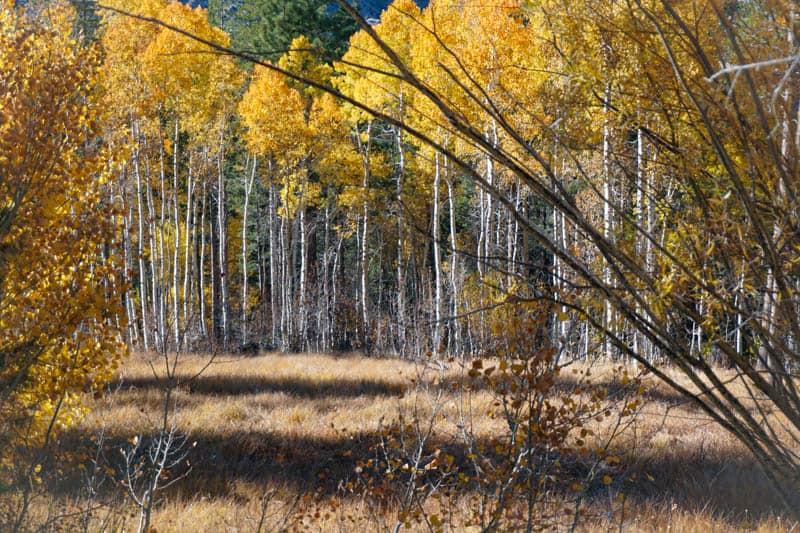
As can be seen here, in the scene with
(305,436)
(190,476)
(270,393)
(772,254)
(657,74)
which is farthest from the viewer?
(270,393)

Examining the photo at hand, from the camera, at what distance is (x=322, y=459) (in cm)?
693

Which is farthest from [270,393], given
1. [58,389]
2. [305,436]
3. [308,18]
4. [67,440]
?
[308,18]

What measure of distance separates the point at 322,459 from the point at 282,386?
127 inches

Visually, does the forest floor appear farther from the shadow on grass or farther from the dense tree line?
the dense tree line

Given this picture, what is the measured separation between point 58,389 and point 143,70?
1458 centimetres

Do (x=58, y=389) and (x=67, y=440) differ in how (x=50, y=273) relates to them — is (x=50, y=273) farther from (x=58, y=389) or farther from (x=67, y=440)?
(x=67, y=440)

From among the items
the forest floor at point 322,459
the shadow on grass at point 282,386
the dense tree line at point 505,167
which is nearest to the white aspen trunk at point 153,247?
the dense tree line at point 505,167

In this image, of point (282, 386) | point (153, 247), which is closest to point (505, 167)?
point (282, 386)

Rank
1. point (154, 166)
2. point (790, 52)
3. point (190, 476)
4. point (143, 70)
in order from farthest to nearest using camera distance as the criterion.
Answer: point (154, 166), point (143, 70), point (190, 476), point (790, 52)

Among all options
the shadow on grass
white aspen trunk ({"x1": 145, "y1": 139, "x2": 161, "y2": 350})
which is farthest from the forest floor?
white aspen trunk ({"x1": 145, "y1": 139, "x2": 161, "y2": 350})

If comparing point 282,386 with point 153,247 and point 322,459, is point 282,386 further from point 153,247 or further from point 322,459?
point 153,247

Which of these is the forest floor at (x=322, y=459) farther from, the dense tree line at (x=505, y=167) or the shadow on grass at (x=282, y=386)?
the dense tree line at (x=505, y=167)

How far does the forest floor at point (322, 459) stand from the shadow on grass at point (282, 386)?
0.03 m

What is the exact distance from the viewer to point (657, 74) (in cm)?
157
